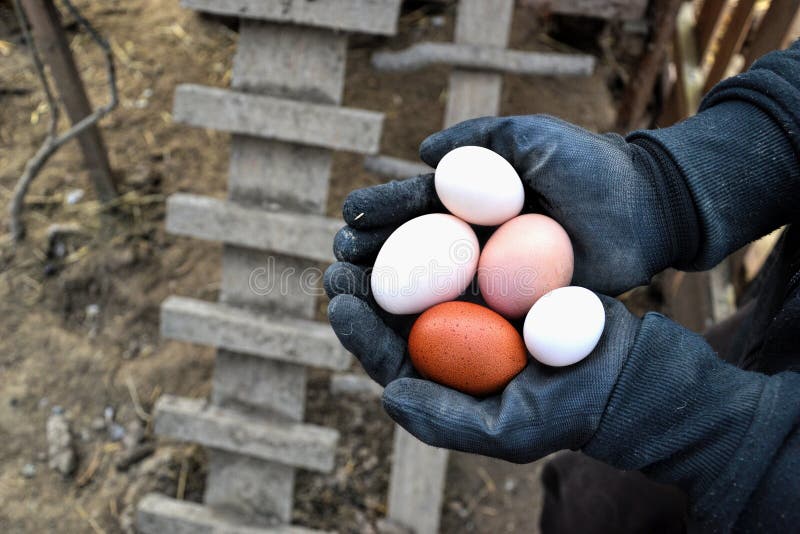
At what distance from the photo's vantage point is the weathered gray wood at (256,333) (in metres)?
2.23

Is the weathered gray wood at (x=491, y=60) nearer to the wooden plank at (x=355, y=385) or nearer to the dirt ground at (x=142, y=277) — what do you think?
the dirt ground at (x=142, y=277)

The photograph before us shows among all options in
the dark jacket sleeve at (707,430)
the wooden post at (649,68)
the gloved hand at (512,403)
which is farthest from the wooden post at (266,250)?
the wooden post at (649,68)

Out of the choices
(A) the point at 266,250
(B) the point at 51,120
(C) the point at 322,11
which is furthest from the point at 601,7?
(B) the point at 51,120

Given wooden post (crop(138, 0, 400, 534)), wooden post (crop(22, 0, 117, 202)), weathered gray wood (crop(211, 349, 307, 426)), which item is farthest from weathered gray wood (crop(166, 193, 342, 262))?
wooden post (crop(22, 0, 117, 202))

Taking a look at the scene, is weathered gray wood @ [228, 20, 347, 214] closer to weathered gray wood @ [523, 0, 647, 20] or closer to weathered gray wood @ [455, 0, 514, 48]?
weathered gray wood @ [455, 0, 514, 48]

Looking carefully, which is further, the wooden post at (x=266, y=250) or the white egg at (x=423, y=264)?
the wooden post at (x=266, y=250)

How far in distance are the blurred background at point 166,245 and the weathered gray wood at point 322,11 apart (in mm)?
884

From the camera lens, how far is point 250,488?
2.42m

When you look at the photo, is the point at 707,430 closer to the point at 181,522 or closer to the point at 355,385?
the point at 355,385

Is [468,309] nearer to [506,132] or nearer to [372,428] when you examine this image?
[506,132]

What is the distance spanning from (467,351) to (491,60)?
4.48ft

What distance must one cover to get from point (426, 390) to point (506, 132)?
23.5 inches

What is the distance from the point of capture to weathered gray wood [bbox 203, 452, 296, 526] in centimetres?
242

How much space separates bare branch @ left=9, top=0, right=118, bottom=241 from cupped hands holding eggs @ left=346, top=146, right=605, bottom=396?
181cm
